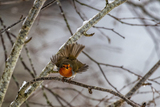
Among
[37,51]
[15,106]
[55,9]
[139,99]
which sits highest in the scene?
[55,9]

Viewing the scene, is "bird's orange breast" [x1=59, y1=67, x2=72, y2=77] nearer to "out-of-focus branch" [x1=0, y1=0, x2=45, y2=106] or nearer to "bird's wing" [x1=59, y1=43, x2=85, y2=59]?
"bird's wing" [x1=59, y1=43, x2=85, y2=59]

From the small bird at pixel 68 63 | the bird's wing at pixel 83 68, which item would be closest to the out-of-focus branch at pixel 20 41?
the small bird at pixel 68 63

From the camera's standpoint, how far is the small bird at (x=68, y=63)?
5.44ft

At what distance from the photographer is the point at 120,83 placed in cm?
591

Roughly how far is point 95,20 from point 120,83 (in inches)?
177

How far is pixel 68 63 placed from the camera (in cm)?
175

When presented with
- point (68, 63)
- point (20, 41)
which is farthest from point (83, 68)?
point (20, 41)

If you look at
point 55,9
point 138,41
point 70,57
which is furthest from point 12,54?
point 138,41

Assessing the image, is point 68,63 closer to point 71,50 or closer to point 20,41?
point 71,50

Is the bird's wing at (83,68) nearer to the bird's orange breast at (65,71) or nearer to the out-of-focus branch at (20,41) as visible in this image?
the bird's orange breast at (65,71)

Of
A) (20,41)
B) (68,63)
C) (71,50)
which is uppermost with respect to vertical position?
(20,41)

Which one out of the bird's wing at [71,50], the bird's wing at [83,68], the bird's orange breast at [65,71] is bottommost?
the bird's wing at [83,68]

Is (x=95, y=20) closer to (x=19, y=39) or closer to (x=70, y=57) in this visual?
(x=70, y=57)

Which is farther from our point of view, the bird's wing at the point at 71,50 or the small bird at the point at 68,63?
the bird's wing at the point at 71,50
